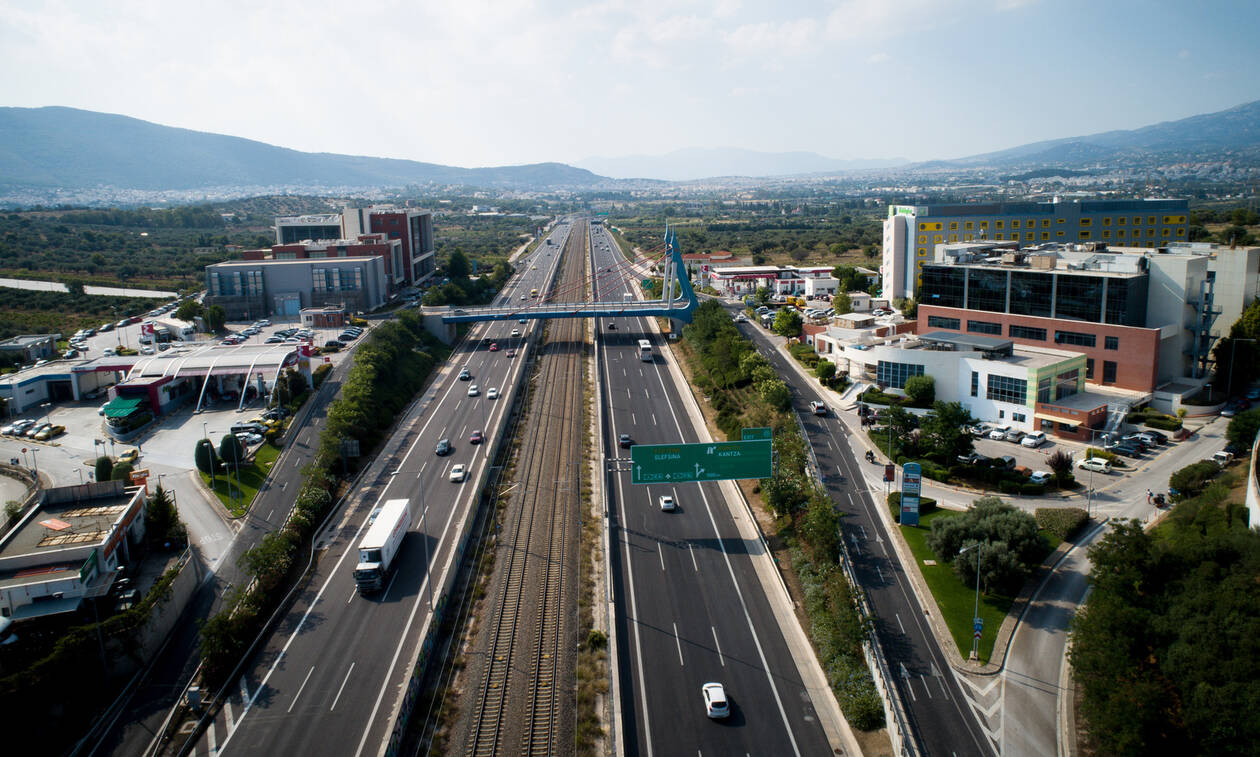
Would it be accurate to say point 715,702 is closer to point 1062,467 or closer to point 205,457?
point 1062,467

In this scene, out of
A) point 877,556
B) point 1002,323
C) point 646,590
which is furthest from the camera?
point 1002,323

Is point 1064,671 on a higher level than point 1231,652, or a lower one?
lower

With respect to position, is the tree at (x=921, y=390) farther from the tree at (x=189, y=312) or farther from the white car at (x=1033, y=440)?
the tree at (x=189, y=312)

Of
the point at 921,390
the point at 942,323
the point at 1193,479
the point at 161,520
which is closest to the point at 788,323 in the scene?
the point at 942,323

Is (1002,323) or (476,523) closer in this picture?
(476,523)

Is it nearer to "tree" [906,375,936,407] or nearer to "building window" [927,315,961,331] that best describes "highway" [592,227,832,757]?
"tree" [906,375,936,407]

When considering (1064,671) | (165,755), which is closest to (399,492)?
(165,755)

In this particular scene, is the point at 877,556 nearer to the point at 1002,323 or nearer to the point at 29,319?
the point at 1002,323
